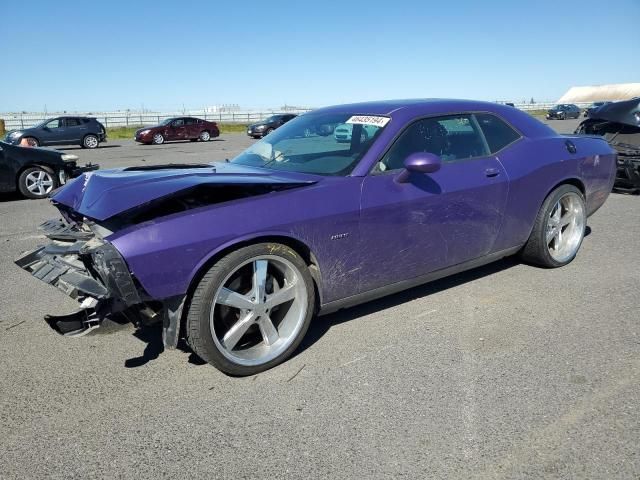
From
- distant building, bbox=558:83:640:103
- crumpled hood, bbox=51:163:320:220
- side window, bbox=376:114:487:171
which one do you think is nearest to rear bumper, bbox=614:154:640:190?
side window, bbox=376:114:487:171

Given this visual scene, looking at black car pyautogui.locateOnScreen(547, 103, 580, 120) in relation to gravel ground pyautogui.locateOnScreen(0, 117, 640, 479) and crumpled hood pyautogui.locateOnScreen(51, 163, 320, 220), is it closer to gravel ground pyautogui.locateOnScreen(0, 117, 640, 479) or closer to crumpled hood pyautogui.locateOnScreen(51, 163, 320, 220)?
gravel ground pyautogui.locateOnScreen(0, 117, 640, 479)

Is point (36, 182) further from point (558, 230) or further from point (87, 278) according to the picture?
point (558, 230)

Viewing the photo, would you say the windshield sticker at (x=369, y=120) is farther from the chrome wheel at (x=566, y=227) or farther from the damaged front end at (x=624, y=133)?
the damaged front end at (x=624, y=133)

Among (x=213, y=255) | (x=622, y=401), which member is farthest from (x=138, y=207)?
(x=622, y=401)

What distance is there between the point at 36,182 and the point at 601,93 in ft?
442

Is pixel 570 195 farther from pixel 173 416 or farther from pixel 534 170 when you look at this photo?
pixel 173 416

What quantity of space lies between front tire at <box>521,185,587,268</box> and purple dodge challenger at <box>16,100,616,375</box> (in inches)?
0.9

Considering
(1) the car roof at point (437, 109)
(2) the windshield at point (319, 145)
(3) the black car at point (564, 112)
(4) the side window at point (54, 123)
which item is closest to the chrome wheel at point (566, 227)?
(1) the car roof at point (437, 109)

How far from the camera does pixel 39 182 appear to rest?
910cm

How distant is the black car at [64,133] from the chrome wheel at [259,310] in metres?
21.8

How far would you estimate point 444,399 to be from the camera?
8.58 ft

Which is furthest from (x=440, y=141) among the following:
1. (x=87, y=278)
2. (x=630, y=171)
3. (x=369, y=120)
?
(x=630, y=171)

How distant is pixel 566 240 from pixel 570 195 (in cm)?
42

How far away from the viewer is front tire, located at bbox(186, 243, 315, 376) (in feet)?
8.82
